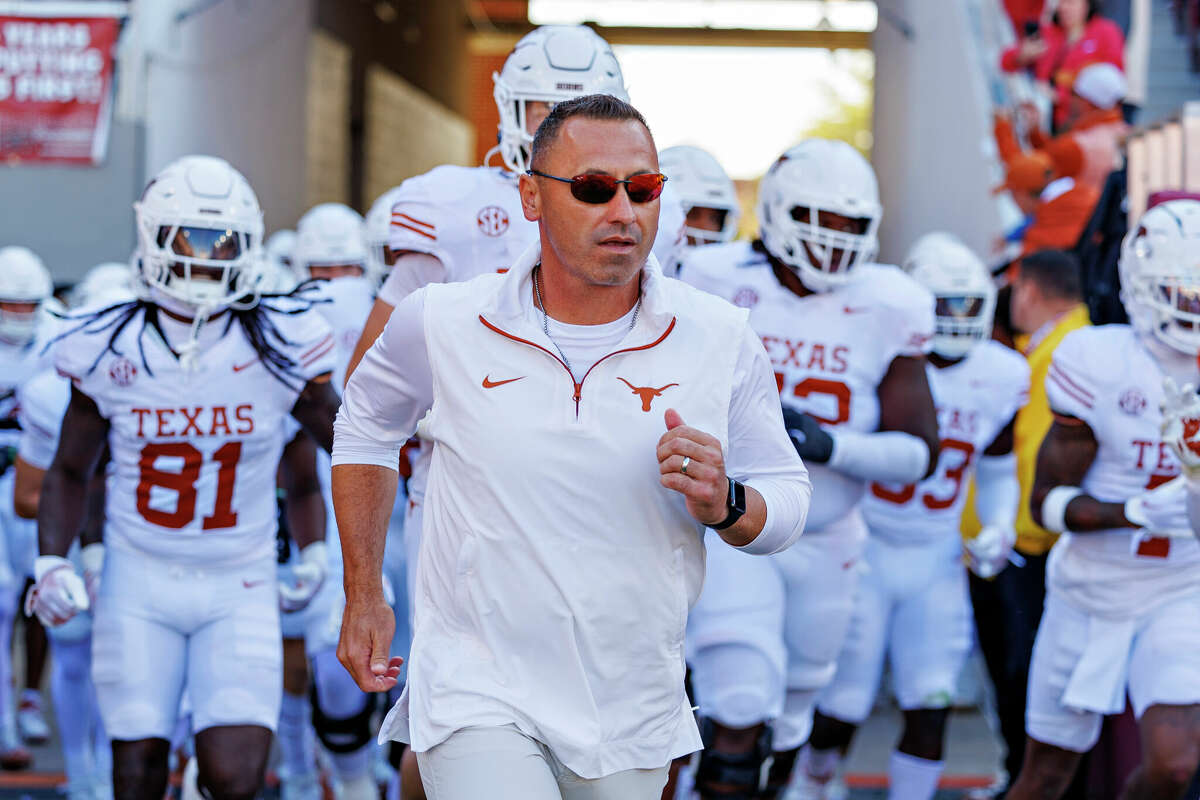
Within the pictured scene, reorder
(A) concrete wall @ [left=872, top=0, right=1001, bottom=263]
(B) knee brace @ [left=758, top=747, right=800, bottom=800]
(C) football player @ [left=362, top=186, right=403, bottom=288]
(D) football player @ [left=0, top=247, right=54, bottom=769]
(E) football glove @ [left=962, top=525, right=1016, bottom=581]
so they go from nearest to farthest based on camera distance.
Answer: (B) knee brace @ [left=758, top=747, right=800, bottom=800] → (E) football glove @ [left=962, top=525, right=1016, bottom=581] → (C) football player @ [left=362, top=186, right=403, bottom=288] → (D) football player @ [left=0, top=247, right=54, bottom=769] → (A) concrete wall @ [left=872, top=0, right=1001, bottom=263]

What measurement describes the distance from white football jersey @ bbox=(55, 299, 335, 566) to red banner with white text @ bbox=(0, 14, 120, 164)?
881cm

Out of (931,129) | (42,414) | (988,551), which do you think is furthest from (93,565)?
(931,129)

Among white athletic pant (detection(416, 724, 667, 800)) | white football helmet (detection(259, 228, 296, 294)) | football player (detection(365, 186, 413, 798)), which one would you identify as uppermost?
white football helmet (detection(259, 228, 296, 294))

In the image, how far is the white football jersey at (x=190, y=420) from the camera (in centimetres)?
448

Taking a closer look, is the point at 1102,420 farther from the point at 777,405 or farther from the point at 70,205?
the point at 70,205

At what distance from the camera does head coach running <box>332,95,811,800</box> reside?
9.47ft

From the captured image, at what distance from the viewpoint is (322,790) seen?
6520 mm

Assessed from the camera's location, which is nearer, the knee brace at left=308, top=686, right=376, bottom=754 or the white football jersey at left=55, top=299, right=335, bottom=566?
the white football jersey at left=55, top=299, right=335, bottom=566

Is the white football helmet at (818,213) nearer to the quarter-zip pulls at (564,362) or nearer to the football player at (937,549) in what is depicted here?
the football player at (937,549)

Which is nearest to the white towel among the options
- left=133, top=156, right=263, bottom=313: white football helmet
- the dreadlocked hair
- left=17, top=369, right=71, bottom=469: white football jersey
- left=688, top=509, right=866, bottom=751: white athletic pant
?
left=688, top=509, right=866, bottom=751: white athletic pant

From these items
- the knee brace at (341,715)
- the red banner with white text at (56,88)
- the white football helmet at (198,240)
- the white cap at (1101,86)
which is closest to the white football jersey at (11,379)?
the knee brace at (341,715)

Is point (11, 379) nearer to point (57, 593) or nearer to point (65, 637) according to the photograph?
point (65, 637)

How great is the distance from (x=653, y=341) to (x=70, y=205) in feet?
35.4

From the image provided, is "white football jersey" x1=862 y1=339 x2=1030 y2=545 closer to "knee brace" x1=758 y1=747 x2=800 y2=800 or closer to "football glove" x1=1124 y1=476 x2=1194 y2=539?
"knee brace" x1=758 y1=747 x2=800 y2=800
